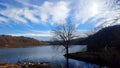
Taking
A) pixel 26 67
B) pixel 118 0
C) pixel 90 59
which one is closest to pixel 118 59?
pixel 118 0

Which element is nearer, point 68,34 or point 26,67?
point 26,67

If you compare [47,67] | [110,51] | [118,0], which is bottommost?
[47,67]

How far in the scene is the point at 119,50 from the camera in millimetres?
22344

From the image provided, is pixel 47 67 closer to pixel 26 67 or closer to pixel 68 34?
pixel 26 67

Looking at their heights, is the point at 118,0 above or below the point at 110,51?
above

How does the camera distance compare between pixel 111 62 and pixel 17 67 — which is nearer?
pixel 111 62

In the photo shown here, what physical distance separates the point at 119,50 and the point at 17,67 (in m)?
12.2

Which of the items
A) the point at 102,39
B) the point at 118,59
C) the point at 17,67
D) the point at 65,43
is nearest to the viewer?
the point at 118,59

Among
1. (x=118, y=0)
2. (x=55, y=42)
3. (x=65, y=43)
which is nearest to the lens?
(x=118, y=0)

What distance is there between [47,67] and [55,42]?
16.4 metres

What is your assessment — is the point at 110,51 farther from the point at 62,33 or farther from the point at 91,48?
the point at 91,48

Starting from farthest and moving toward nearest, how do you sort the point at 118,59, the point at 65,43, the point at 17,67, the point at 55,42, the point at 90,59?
the point at 90,59 < the point at 55,42 < the point at 65,43 < the point at 17,67 < the point at 118,59

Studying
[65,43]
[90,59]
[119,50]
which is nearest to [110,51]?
[119,50]

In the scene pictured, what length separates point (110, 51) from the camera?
76.3ft
